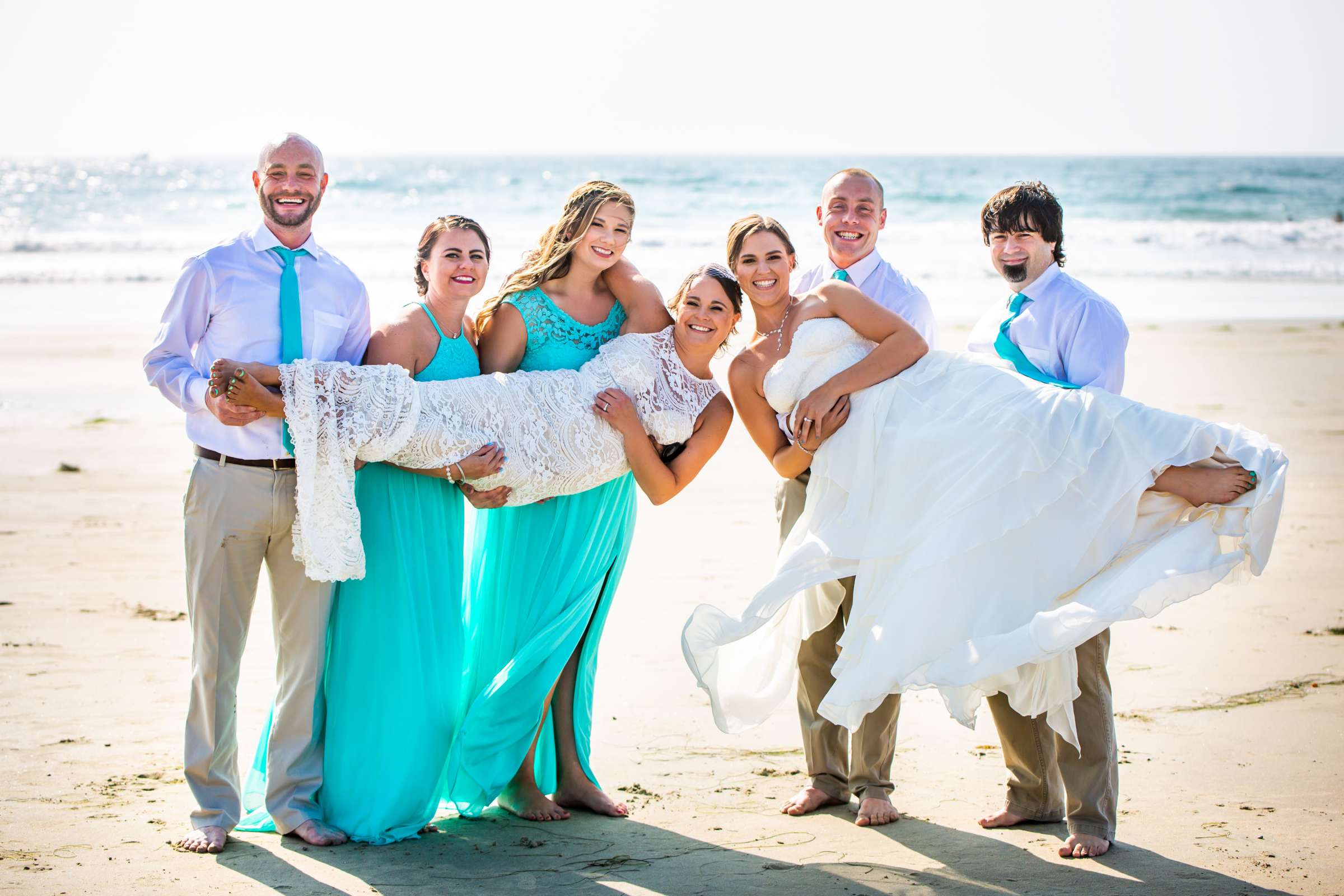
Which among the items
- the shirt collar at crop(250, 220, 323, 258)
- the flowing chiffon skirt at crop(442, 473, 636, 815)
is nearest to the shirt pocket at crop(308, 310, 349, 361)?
the shirt collar at crop(250, 220, 323, 258)

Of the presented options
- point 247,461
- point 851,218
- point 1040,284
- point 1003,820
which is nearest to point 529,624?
point 247,461

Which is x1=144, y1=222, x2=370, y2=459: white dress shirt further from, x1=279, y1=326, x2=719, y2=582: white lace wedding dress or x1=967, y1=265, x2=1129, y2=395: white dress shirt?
x1=967, y1=265, x2=1129, y2=395: white dress shirt

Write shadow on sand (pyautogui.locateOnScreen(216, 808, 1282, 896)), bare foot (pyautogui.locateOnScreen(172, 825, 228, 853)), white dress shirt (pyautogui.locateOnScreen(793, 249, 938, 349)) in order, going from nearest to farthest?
shadow on sand (pyautogui.locateOnScreen(216, 808, 1282, 896)) < bare foot (pyautogui.locateOnScreen(172, 825, 228, 853)) < white dress shirt (pyautogui.locateOnScreen(793, 249, 938, 349))

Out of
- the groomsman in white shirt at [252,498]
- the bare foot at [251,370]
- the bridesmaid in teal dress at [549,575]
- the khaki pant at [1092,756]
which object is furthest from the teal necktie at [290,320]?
the khaki pant at [1092,756]

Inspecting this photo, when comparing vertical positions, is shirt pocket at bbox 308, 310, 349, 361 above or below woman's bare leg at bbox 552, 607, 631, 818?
above

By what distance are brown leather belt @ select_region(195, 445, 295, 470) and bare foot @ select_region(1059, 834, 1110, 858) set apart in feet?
9.37

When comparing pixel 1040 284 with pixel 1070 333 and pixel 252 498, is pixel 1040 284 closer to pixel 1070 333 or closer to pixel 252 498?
pixel 1070 333

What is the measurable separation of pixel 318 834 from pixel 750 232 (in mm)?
2557

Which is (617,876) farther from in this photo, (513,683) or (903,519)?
(903,519)

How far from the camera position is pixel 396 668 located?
4055 mm

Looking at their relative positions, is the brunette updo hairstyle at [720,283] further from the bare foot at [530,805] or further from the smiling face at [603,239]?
the bare foot at [530,805]

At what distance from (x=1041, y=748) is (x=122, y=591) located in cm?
512

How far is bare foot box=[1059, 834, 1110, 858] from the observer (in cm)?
389

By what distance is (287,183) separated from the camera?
403cm
